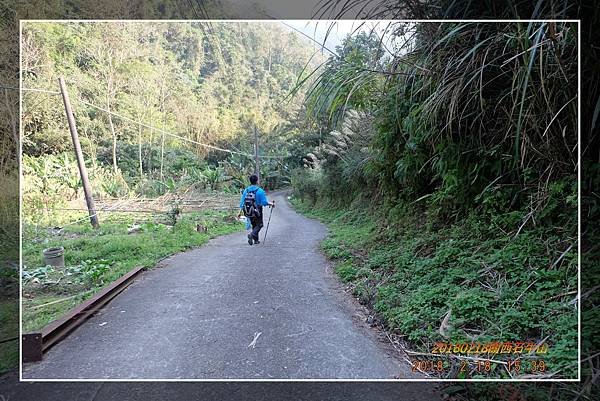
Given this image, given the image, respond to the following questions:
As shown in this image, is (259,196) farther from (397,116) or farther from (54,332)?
(54,332)

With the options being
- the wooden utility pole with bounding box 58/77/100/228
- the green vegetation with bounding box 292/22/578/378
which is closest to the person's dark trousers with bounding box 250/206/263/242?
the green vegetation with bounding box 292/22/578/378

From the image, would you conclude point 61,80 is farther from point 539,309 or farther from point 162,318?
point 539,309

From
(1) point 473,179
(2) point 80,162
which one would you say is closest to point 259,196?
(2) point 80,162

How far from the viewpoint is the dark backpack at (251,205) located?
4.45 feet

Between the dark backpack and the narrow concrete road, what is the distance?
0.17 m

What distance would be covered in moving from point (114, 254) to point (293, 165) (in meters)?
0.78

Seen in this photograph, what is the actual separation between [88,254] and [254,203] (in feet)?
2.07

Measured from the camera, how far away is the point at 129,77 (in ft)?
4.03

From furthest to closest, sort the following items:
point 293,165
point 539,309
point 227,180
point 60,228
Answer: point 293,165 → point 227,180 → point 60,228 → point 539,309

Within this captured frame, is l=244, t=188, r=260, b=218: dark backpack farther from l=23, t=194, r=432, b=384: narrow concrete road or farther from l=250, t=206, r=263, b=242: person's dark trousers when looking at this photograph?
l=23, t=194, r=432, b=384: narrow concrete road

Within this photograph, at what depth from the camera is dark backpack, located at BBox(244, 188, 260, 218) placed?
1.36 meters

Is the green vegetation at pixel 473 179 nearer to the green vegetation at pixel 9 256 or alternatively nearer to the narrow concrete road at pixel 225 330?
the narrow concrete road at pixel 225 330

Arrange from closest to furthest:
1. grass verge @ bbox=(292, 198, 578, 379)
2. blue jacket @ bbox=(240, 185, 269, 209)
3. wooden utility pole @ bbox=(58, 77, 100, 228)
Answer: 1. grass verge @ bbox=(292, 198, 578, 379)
2. wooden utility pole @ bbox=(58, 77, 100, 228)
3. blue jacket @ bbox=(240, 185, 269, 209)

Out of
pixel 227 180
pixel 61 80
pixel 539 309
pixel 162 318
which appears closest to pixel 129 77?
pixel 61 80
